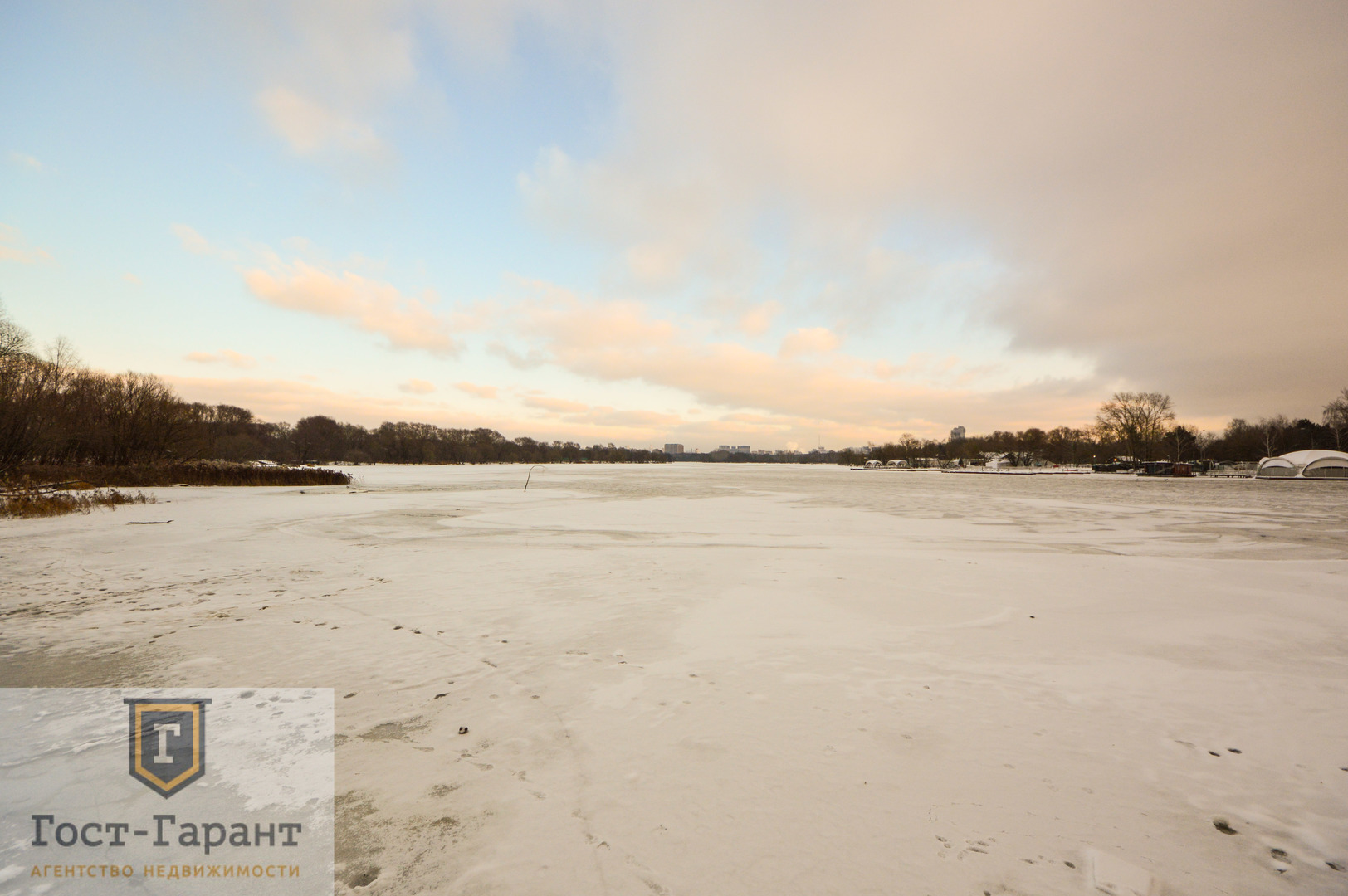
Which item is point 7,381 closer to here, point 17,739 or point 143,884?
point 17,739

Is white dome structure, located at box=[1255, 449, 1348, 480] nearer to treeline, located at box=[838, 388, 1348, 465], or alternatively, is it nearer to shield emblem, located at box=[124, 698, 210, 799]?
treeline, located at box=[838, 388, 1348, 465]

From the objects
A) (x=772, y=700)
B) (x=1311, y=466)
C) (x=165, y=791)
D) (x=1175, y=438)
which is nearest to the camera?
(x=165, y=791)

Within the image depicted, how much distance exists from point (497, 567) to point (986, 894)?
7797mm

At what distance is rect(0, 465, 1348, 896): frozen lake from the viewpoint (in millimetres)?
2312

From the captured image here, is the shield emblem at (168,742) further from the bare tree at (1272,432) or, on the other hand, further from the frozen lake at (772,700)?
the bare tree at (1272,432)

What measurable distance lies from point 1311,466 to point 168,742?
8258 cm

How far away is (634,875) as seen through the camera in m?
2.15

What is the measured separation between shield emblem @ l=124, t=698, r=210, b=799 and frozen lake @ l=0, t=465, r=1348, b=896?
40 centimetres

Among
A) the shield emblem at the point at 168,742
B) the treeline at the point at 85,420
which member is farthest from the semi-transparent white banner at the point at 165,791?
the treeline at the point at 85,420

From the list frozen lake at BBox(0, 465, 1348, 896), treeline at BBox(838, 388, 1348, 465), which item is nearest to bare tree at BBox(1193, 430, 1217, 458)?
treeline at BBox(838, 388, 1348, 465)

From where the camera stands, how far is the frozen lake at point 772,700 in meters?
2.31

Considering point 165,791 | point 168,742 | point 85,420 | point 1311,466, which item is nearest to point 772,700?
point 165,791

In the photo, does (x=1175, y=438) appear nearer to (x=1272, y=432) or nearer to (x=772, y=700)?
(x=1272, y=432)

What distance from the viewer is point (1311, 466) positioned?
51.7 m
